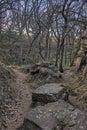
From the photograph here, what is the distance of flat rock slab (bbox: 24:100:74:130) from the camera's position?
6.31 metres

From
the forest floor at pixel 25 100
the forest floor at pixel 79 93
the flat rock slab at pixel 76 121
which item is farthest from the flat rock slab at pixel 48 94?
the flat rock slab at pixel 76 121

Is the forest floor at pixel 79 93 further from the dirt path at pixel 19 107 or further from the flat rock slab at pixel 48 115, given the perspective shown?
the dirt path at pixel 19 107

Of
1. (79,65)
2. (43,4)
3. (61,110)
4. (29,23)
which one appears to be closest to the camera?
(61,110)

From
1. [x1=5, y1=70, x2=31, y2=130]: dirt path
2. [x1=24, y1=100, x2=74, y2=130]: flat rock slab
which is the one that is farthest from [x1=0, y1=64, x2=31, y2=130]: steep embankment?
[x1=24, y1=100, x2=74, y2=130]: flat rock slab

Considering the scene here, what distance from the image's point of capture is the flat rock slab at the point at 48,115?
631 centimetres

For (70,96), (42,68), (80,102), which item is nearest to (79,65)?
(42,68)

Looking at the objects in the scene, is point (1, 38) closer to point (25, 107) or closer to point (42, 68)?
point (42, 68)

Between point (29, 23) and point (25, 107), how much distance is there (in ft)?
54.4

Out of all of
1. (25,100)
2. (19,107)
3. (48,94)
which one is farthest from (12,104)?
(48,94)

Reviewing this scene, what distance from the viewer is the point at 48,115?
6734mm

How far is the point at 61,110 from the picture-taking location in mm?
6941

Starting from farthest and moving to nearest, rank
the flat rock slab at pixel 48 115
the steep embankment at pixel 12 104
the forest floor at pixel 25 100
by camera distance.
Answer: the forest floor at pixel 25 100 < the steep embankment at pixel 12 104 < the flat rock slab at pixel 48 115

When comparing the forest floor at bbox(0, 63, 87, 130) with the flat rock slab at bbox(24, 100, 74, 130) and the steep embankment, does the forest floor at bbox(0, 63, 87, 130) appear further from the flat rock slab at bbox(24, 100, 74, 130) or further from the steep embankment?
the flat rock slab at bbox(24, 100, 74, 130)

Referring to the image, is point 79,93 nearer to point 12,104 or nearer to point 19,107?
point 19,107
